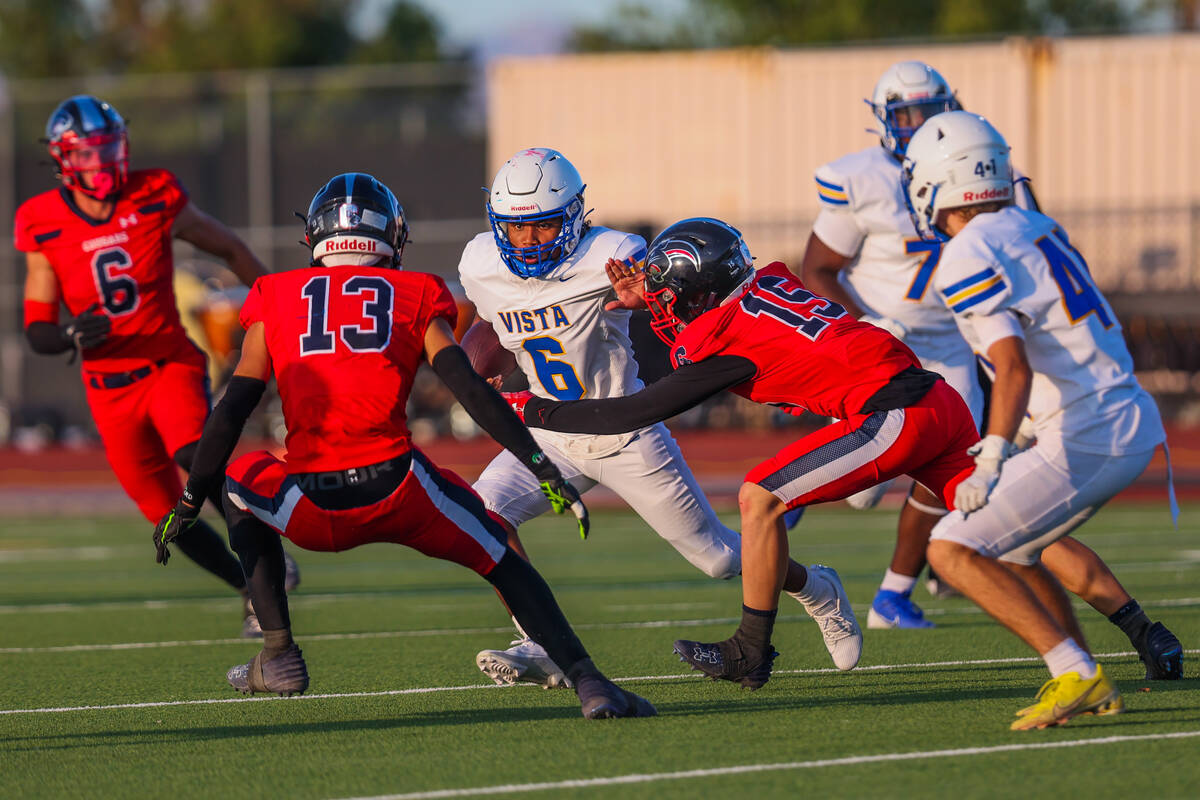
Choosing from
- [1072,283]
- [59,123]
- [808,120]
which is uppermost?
[808,120]

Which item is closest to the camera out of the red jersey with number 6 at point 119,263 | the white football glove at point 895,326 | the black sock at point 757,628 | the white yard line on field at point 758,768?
the white yard line on field at point 758,768

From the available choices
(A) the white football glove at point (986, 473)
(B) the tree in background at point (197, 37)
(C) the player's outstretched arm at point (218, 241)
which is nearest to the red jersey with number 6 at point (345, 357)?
(A) the white football glove at point (986, 473)

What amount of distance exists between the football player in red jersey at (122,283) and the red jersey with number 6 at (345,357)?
222cm

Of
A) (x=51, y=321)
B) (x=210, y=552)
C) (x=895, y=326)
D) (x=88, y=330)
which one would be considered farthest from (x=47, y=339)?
(x=895, y=326)

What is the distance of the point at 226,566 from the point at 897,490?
30.5 feet

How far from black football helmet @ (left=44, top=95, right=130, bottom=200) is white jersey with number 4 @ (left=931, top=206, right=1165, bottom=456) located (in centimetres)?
405

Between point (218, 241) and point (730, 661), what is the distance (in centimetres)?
325

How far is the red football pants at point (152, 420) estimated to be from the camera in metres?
7.11

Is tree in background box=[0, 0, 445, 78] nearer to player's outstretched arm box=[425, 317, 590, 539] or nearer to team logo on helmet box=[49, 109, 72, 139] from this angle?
team logo on helmet box=[49, 109, 72, 139]

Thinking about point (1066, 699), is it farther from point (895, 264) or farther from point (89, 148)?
point (89, 148)

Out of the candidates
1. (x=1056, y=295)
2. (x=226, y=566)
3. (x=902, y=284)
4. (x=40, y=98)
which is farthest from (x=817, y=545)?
(x=40, y=98)

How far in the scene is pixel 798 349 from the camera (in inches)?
A: 207

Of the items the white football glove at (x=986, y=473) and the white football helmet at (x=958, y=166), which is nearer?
the white football glove at (x=986, y=473)

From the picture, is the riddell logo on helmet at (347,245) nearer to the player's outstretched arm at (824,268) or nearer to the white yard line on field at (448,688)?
the white yard line on field at (448,688)
